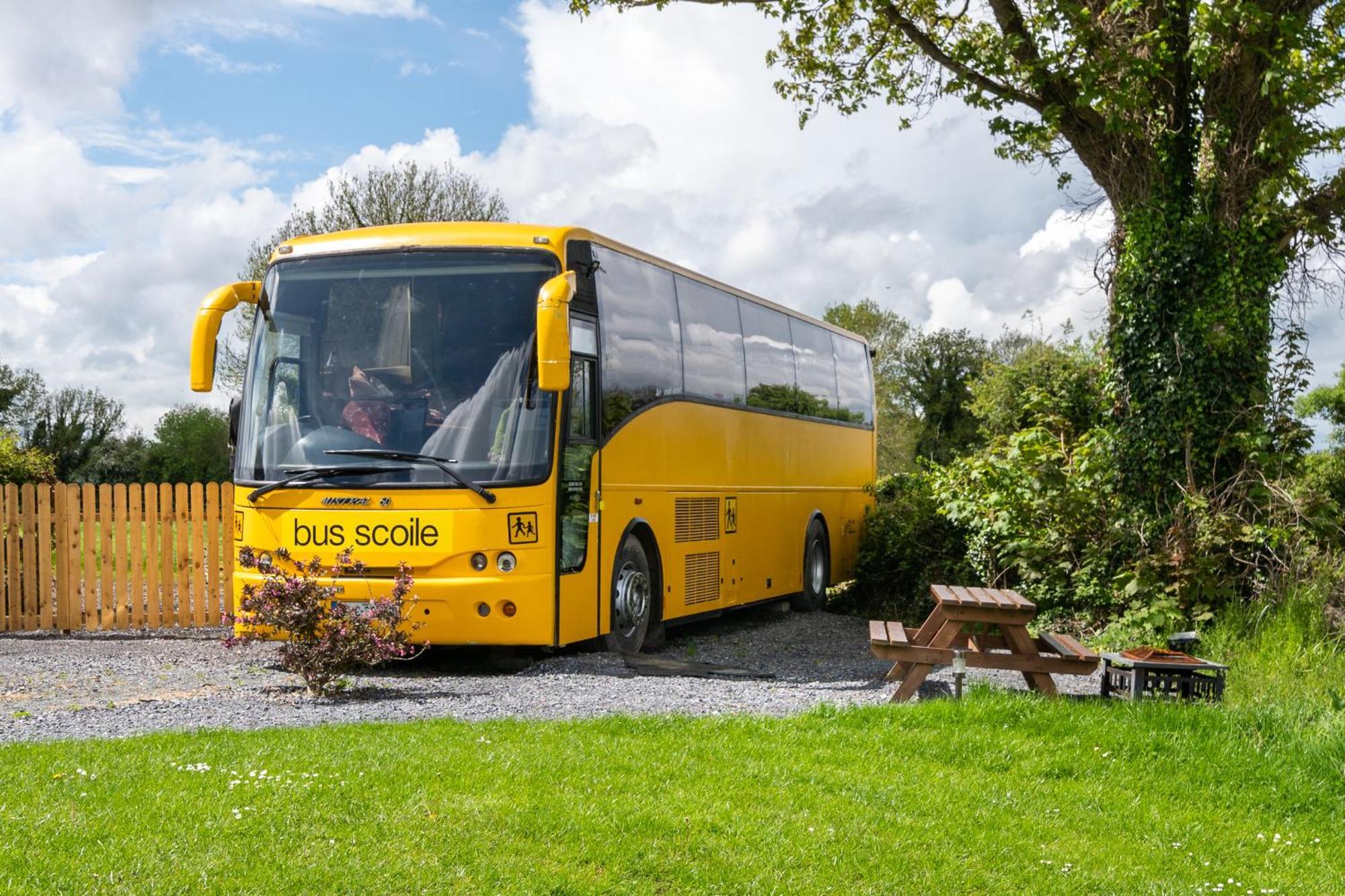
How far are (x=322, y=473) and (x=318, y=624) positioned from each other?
1.69 meters

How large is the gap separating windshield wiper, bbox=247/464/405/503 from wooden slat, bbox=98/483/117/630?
5.38m

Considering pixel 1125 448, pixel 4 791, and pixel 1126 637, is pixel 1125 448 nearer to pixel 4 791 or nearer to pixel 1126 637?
pixel 1126 637

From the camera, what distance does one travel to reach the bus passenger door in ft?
37.9

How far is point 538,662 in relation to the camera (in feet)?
39.1

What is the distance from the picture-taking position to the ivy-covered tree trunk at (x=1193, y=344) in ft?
50.2

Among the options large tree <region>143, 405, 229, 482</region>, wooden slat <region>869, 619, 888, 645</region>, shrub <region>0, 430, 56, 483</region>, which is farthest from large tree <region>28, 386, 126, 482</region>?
wooden slat <region>869, 619, 888, 645</region>

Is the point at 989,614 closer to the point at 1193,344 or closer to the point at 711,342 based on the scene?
the point at 711,342

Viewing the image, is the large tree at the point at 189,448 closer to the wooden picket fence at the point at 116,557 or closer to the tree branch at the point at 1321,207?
the wooden picket fence at the point at 116,557

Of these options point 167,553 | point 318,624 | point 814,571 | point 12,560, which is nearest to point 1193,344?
point 814,571

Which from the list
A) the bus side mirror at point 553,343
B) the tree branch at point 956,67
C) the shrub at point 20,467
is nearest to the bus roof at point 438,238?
the bus side mirror at point 553,343

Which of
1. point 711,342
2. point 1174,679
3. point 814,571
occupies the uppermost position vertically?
point 711,342

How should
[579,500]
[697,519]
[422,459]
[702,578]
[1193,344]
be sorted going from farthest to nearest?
[1193,344], [702,578], [697,519], [579,500], [422,459]

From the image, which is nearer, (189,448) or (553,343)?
(553,343)

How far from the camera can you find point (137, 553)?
16156mm
